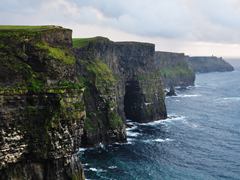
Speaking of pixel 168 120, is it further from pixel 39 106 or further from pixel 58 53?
pixel 39 106

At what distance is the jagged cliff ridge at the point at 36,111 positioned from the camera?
242 ft

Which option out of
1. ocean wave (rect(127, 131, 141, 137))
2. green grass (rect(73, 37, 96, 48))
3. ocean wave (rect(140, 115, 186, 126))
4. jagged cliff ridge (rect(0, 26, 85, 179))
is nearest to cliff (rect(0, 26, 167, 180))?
jagged cliff ridge (rect(0, 26, 85, 179))

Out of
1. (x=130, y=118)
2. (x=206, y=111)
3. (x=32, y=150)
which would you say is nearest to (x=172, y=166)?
(x=32, y=150)

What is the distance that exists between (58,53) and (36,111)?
1538 centimetres

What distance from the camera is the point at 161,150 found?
11919 cm

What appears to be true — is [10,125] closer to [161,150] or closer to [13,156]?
[13,156]

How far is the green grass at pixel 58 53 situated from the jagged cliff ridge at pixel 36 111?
0.25m

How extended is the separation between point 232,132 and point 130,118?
38336 mm

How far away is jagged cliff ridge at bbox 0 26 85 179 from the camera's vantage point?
73.6 metres

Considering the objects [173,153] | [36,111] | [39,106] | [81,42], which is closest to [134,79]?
[81,42]

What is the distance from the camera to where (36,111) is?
252ft

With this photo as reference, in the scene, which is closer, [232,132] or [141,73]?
[232,132]

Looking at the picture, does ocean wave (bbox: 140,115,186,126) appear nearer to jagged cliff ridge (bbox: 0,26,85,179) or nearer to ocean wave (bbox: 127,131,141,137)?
ocean wave (bbox: 127,131,141,137)

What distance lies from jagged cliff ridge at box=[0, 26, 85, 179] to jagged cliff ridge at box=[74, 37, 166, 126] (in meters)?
55.7
